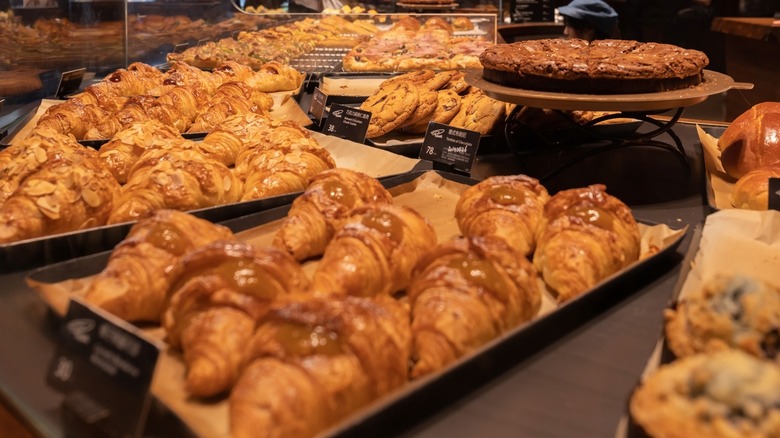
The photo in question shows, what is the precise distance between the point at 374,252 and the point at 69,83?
300 centimetres

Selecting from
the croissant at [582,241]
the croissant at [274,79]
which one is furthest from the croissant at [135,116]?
the croissant at [582,241]

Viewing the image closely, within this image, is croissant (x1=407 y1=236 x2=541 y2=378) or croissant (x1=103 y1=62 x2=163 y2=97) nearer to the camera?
croissant (x1=407 y1=236 x2=541 y2=378)

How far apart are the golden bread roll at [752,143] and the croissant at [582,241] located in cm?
102

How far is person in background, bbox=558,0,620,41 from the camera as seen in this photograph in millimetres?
5863

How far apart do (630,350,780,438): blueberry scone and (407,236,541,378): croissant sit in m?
0.35

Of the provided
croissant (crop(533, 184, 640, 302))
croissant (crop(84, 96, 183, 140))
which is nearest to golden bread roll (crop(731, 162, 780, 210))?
croissant (crop(533, 184, 640, 302))

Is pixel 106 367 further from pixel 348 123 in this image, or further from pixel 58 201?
pixel 348 123

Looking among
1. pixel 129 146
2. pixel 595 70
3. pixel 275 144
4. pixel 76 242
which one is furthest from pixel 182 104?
pixel 595 70

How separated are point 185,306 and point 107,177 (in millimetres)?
1014

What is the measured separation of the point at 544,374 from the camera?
56.7 inches

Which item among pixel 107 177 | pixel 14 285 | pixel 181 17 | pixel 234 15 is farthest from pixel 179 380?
pixel 234 15

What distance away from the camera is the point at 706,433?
1.05m

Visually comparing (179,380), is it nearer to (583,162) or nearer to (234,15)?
(583,162)

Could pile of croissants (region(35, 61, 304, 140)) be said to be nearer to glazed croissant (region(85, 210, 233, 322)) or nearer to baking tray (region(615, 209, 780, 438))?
glazed croissant (region(85, 210, 233, 322))
